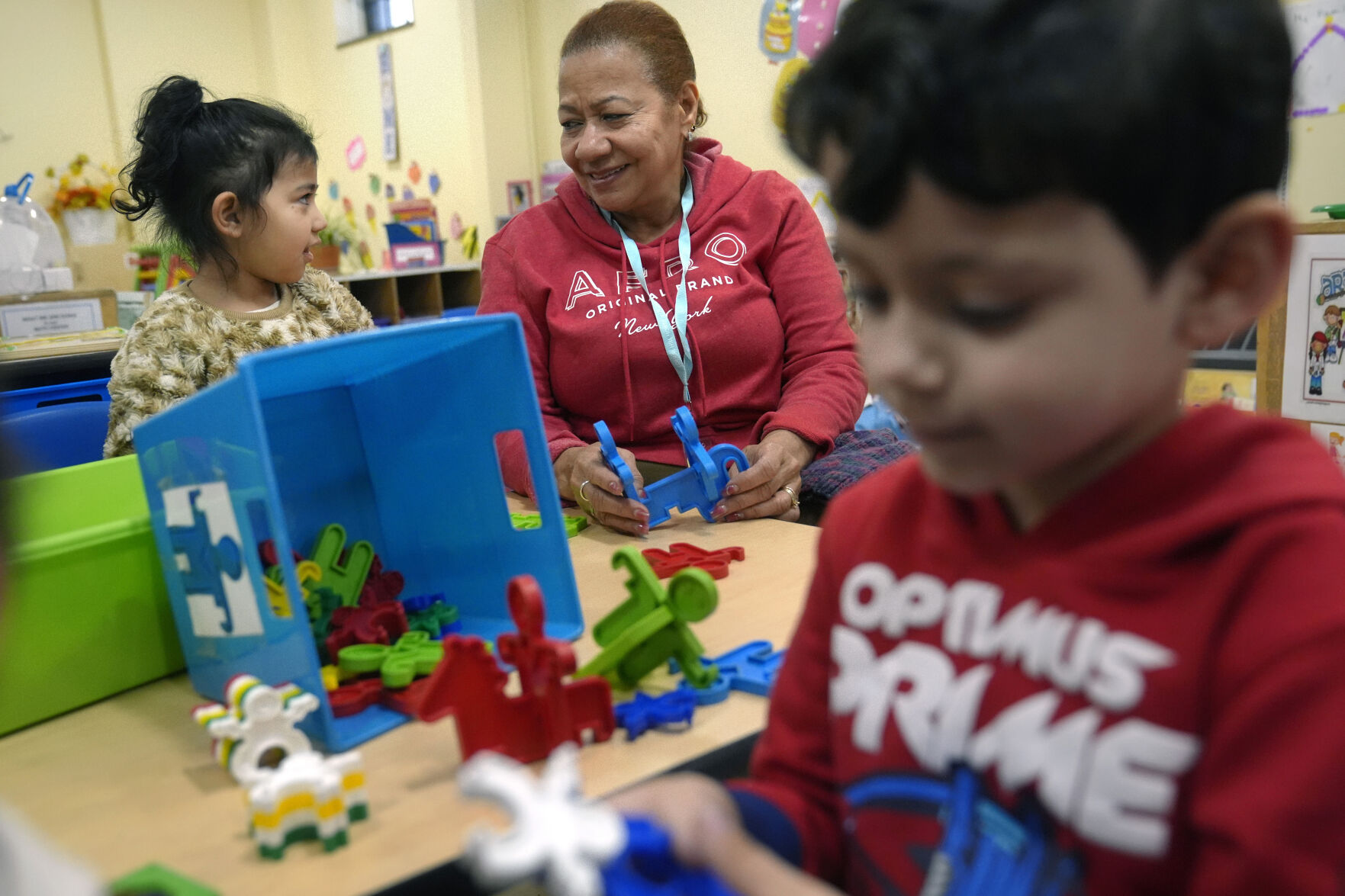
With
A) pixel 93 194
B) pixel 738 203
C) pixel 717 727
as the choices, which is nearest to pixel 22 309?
pixel 93 194

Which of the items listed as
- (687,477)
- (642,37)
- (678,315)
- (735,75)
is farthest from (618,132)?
(735,75)

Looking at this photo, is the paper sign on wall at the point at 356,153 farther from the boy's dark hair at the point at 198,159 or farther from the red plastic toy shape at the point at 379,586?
the red plastic toy shape at the point at 379,586

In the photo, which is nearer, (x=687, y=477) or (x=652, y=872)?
(x=652, y=872)

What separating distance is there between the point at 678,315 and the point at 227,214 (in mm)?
688

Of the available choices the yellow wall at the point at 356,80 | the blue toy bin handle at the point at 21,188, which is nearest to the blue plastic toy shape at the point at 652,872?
the blue toy bin handle at the point at 21,188

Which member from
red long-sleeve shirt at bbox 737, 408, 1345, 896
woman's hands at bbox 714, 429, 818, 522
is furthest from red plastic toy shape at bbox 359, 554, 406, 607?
red long-sleeve shirt at bbox 737, 408, 1345, 896

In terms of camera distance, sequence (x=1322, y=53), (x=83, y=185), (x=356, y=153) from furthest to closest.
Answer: (x=356, y=153)
(x=83, y=185)
(x=1322, y=53)

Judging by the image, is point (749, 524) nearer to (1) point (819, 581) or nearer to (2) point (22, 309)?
(1) point (819, 581)

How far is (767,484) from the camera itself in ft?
4.09

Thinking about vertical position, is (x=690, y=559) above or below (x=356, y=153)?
below

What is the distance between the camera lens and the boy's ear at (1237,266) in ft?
1.38

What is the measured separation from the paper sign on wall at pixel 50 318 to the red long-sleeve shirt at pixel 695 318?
6.41ft

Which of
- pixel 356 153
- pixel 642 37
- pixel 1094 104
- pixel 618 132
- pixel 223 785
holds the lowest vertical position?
pixel 223 785

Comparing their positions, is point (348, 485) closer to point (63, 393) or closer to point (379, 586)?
point (379, 586)
